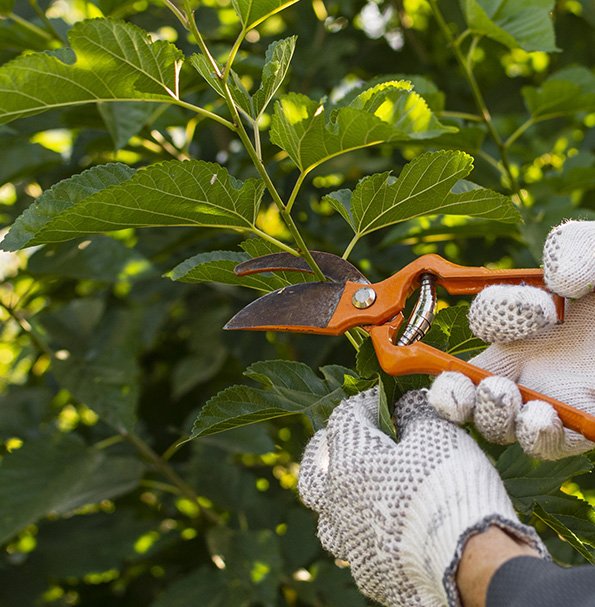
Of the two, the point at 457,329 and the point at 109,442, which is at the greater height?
the point at 457,329

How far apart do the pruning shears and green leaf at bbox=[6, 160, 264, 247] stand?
3.0 inches

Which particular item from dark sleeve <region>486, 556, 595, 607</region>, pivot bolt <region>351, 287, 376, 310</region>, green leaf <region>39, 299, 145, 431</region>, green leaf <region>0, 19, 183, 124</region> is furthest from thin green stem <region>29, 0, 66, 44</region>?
dark sleeve <region>486, 556, 595, 607</region>

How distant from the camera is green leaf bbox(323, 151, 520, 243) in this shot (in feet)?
2.44

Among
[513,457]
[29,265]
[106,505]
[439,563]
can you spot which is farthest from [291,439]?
[439,563]

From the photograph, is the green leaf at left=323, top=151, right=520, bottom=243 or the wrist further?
the green leaf at left=323, top=151, right=520, bottom=243

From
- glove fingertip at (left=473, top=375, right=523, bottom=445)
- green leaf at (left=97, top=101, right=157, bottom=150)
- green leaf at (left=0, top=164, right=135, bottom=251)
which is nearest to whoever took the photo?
glove fingertip at (left=473, top=375, right=523, bottom=445)

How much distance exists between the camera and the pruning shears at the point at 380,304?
73 cm

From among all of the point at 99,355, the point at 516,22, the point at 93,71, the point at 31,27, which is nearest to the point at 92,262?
the point at 99,355

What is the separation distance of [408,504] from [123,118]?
2.81 ft

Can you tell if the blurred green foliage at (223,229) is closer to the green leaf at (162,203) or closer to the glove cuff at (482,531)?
the green leaf at (162,203)

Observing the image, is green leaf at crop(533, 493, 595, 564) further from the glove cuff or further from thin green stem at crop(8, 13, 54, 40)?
thin green stem at crop(8, 13, 54, 40)

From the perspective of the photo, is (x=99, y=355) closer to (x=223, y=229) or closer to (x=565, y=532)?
(x=223, y=229)

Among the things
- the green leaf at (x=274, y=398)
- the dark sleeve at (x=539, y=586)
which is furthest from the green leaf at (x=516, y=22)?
the dark sleeve at (x=539, y=586)

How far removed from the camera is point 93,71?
71 centimetres
